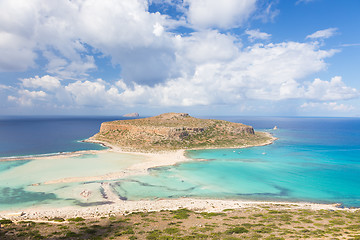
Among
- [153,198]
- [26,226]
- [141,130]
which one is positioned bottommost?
[153,198]

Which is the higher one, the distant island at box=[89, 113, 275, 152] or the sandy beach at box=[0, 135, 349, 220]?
the distant island at box=[89, 113, 275, 152]

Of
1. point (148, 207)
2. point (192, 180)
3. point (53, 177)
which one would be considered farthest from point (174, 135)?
point (148, 207)

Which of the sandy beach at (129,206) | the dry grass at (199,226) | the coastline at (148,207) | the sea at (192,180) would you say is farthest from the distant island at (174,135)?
the dry grass at (199,226)

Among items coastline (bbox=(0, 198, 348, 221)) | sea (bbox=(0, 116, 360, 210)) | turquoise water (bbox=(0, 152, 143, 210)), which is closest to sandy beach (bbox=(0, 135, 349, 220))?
coastline (bbox=(0, 198, 348, 221))

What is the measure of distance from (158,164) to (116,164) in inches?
619

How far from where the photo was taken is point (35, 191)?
44.6 meters

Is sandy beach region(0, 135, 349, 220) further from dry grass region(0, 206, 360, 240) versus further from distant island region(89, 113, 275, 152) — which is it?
distant island region(89, 113, 275, 152)

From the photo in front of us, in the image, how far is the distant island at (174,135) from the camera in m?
105

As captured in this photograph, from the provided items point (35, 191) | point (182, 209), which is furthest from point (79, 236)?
point (35, 191)

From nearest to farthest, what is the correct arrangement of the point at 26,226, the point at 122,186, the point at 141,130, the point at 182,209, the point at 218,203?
the point at 26,226
the point at 182,209
the point at 218,203
the point at 122,186
the point at 141,130

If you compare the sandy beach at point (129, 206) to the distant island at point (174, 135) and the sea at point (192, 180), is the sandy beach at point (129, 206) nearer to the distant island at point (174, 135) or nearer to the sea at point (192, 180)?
the sea at point (192, 180)

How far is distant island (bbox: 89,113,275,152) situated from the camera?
105188mm

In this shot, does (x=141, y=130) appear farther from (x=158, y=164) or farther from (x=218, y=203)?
(x=218, y=203)

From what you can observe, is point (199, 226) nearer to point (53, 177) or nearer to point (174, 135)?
point (53, 177)
